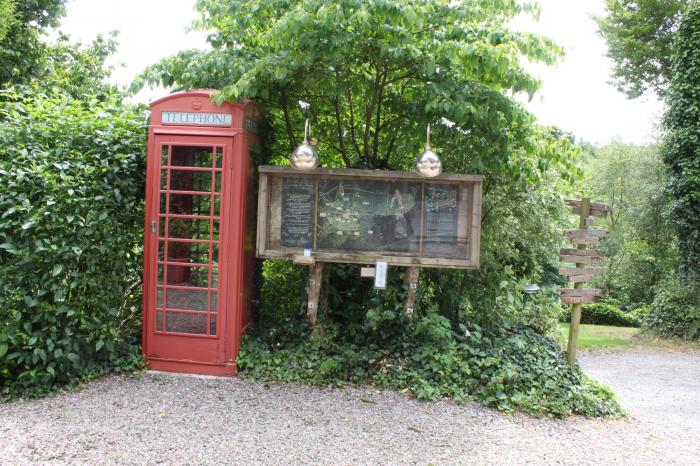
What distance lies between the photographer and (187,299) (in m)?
5.50

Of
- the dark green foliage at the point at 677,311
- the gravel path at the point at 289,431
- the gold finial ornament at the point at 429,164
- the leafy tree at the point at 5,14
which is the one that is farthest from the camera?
the dark green foliage at the point at 677,311

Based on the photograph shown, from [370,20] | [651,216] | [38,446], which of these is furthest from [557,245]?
[651,216]

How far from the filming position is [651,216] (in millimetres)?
16812

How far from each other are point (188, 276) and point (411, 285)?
89.2 inches

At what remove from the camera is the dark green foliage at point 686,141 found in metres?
11.8

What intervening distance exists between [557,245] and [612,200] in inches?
586

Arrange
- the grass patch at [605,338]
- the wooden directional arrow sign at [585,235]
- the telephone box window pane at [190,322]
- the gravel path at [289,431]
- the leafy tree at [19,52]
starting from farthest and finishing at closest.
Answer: the grass patch at [605,338], the leafy tree at [19,52], the wooden directional arrow sign at [585,235], the telephone box window pane at [190,322], the gravel path at [289,431]

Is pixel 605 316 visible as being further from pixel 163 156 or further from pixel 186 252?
pixel 163 156

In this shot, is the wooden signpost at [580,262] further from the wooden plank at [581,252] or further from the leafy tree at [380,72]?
the leafy tree at [380,72]

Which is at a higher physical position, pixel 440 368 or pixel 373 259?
pixel 373 259

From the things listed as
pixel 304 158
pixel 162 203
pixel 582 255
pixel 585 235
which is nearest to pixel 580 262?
pixel 582 255

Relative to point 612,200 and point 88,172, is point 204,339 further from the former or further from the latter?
point 612,200

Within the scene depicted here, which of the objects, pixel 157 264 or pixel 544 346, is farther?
pixel 544 346

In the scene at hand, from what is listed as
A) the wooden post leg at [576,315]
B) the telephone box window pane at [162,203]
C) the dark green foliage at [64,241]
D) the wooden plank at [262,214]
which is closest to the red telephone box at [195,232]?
the telephone box window pane at [162,203]
